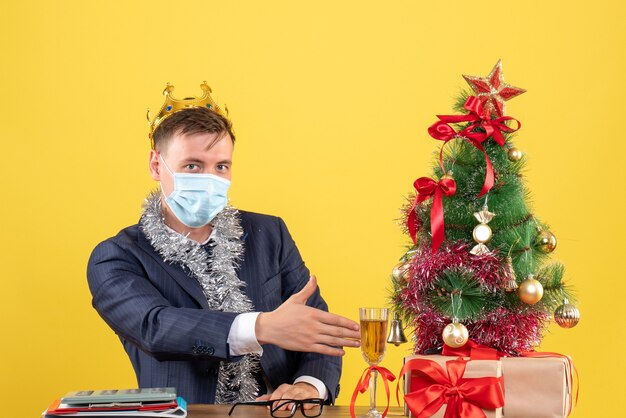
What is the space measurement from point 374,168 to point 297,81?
482 millimetres

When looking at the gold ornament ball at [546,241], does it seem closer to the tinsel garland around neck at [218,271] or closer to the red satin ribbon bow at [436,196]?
the red satin ribbon bow at [436,196]

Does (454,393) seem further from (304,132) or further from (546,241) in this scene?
(304,132)

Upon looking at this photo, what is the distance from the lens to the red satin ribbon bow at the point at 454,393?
1.69 meters

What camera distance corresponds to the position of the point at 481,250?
6.01ft

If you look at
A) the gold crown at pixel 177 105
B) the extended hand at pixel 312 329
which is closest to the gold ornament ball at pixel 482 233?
the extended hand at pixel 312 329

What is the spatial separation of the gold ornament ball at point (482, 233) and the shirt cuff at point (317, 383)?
91cm

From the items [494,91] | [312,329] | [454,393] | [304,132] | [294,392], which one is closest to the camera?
[454,393]

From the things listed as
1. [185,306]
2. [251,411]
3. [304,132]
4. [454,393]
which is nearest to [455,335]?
[454,393]

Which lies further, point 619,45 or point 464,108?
point 619,45

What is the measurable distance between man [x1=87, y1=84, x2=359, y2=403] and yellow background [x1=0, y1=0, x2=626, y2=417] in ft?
2.10

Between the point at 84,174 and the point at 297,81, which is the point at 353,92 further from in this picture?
the point at 84,174

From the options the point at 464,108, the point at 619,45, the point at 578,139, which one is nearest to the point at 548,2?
the point at 619,45

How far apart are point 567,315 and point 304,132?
1.88 m

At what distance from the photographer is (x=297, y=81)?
11.7ft
